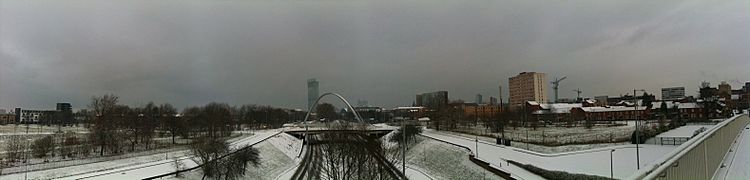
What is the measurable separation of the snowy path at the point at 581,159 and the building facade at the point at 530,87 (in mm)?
151411

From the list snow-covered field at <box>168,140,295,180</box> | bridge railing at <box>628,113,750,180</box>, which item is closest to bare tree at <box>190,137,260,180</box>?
snow-covered field at <box>168,140,295,180</box>

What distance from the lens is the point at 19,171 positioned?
33969mm

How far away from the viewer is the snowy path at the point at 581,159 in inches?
1091

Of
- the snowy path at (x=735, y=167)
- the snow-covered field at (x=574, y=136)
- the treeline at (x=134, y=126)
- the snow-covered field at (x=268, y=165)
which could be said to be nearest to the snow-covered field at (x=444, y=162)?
the snow-covered field at (x=574, y=136)

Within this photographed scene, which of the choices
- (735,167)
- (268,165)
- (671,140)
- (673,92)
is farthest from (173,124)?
(673,92)

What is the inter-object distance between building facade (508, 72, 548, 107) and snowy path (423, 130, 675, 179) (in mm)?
151411

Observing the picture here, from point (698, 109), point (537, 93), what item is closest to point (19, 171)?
point (698, 109)

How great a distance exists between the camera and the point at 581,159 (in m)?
33.0

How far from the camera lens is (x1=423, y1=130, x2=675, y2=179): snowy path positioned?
90.9 ft

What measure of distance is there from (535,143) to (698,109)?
76104mm

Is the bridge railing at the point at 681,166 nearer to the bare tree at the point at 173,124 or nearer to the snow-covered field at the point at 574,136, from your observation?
the snow-covered field at the point at 574,136

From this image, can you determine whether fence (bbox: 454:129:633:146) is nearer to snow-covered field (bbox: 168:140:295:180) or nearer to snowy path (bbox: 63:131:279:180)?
snow-covered field (bbox: 168:140:295:180)

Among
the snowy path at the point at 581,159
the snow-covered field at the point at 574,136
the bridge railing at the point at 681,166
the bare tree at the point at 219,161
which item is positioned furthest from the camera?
the snow-covered field at the point at 574,136

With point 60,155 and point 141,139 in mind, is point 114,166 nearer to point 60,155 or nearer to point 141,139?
point 60,155
